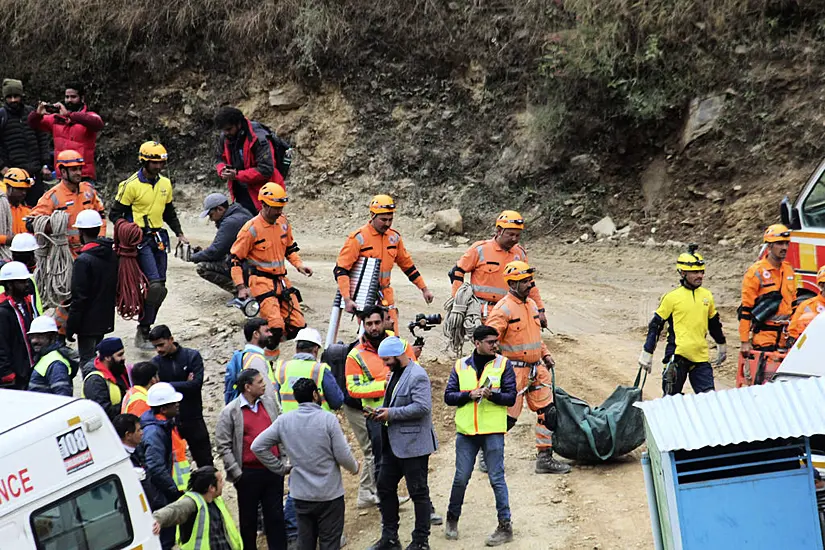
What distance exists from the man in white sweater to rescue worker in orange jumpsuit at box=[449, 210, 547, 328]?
10.7 feet

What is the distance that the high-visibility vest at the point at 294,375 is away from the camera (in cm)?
834

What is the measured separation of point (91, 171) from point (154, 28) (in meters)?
7.97

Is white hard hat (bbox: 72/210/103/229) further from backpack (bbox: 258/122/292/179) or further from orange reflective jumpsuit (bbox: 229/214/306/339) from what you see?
backpack (bbox: 258/122/292/179)

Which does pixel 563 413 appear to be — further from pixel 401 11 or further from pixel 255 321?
pixel 401 11

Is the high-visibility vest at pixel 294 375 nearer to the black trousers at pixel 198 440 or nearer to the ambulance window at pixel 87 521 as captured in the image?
the black trousers at pixel 198 440

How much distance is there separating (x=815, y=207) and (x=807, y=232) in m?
0.29

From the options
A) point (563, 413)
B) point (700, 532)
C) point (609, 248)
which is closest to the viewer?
point (700, 532)

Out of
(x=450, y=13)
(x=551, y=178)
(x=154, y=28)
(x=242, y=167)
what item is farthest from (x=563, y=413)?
(x=154, y=28)

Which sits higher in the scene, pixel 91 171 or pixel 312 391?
pixel 91 171

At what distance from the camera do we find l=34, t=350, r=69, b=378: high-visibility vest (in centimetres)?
862

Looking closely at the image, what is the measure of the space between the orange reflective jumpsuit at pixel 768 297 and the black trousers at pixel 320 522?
5191mm

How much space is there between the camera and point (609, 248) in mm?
17672

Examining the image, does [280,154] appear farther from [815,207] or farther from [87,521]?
[87,521]

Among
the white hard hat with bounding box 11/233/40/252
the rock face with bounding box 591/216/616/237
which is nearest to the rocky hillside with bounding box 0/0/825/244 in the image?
the rock face with bounding box 591/216/616/237
